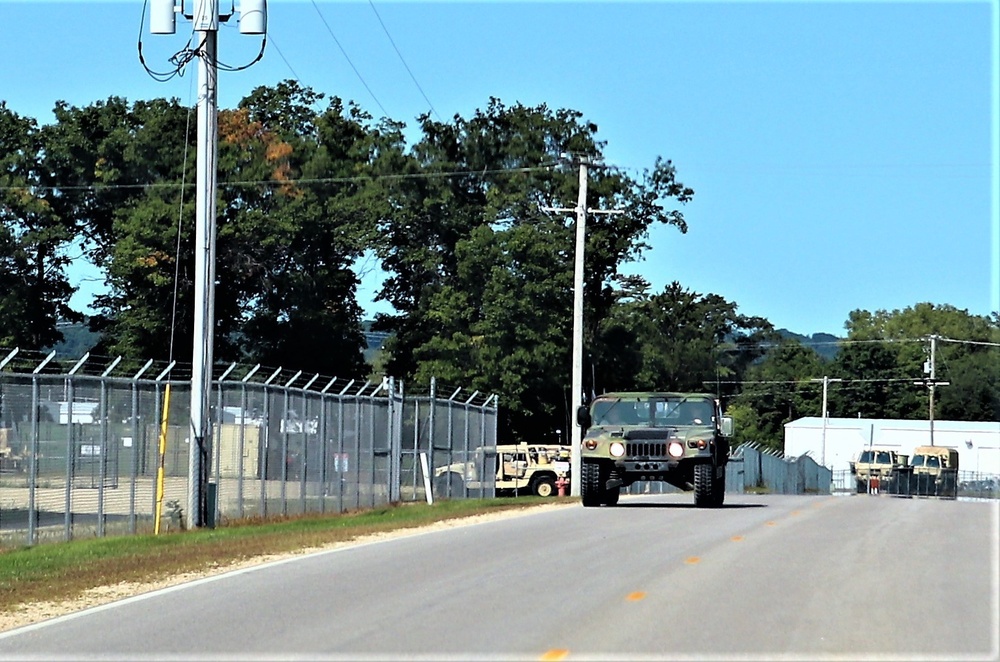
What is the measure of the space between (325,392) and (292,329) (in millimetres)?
33867

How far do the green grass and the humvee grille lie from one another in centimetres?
360

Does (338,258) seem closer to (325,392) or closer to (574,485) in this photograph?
(574,485)

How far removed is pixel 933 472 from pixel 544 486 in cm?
2250

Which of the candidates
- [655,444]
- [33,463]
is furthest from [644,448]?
[33,463]

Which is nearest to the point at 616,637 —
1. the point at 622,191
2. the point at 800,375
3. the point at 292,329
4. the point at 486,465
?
the point at 486,465

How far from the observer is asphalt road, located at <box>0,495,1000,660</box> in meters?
10.9

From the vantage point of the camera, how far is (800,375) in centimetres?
13162

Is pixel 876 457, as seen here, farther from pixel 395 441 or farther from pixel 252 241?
pixel 395 441

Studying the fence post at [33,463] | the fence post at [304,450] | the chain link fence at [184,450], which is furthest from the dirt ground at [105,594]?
the fence post at [304,450]

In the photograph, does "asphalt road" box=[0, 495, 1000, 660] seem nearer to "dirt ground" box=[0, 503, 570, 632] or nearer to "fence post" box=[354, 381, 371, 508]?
"dirt ground" box=[0, 503, 570, 632]

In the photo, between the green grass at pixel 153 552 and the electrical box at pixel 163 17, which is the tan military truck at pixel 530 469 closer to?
the green grass at pixel 153 552

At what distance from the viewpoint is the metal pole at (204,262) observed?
23766mm

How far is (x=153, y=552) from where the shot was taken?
1902 cm

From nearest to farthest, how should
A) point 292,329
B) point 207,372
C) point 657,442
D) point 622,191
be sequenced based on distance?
point 207,372, point 657,442, point 292,329, point 622,191
